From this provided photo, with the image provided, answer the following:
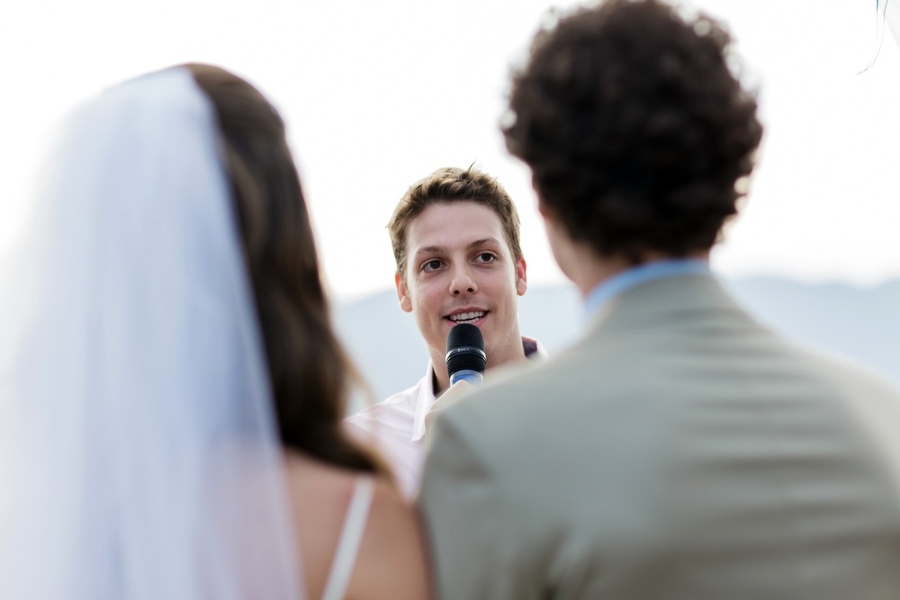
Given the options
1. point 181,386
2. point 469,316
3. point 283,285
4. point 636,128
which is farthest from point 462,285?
point 636,128

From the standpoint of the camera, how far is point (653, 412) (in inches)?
54.9

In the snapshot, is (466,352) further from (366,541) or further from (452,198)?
(366,541)

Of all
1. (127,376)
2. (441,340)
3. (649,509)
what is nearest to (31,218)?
(127,376)

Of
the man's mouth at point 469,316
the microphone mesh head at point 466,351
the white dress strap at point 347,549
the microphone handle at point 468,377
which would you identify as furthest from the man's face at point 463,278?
the white dress strap at point 347,549

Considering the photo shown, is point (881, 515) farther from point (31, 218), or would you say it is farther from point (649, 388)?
point (31, 218)

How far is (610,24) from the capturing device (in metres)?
1.49

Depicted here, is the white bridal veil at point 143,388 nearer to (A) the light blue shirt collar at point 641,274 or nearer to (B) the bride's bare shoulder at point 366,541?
(B) the bride's bare shoulder at point 366,541

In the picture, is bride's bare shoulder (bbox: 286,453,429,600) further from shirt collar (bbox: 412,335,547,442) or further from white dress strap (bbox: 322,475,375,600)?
shirt collar (bbox: 412,335,547,442)

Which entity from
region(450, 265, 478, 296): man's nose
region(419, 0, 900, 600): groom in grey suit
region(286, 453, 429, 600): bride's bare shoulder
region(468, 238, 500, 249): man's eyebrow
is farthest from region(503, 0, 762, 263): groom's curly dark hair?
region(468, 238, 500, 249): man's eyebrow

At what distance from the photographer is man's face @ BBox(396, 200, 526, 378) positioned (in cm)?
421

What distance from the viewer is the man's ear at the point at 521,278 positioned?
466 centimetres

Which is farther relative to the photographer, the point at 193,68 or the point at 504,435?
the point at 193,68

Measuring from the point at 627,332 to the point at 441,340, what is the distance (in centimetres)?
277

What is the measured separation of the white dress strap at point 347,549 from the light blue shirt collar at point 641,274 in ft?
1.69
